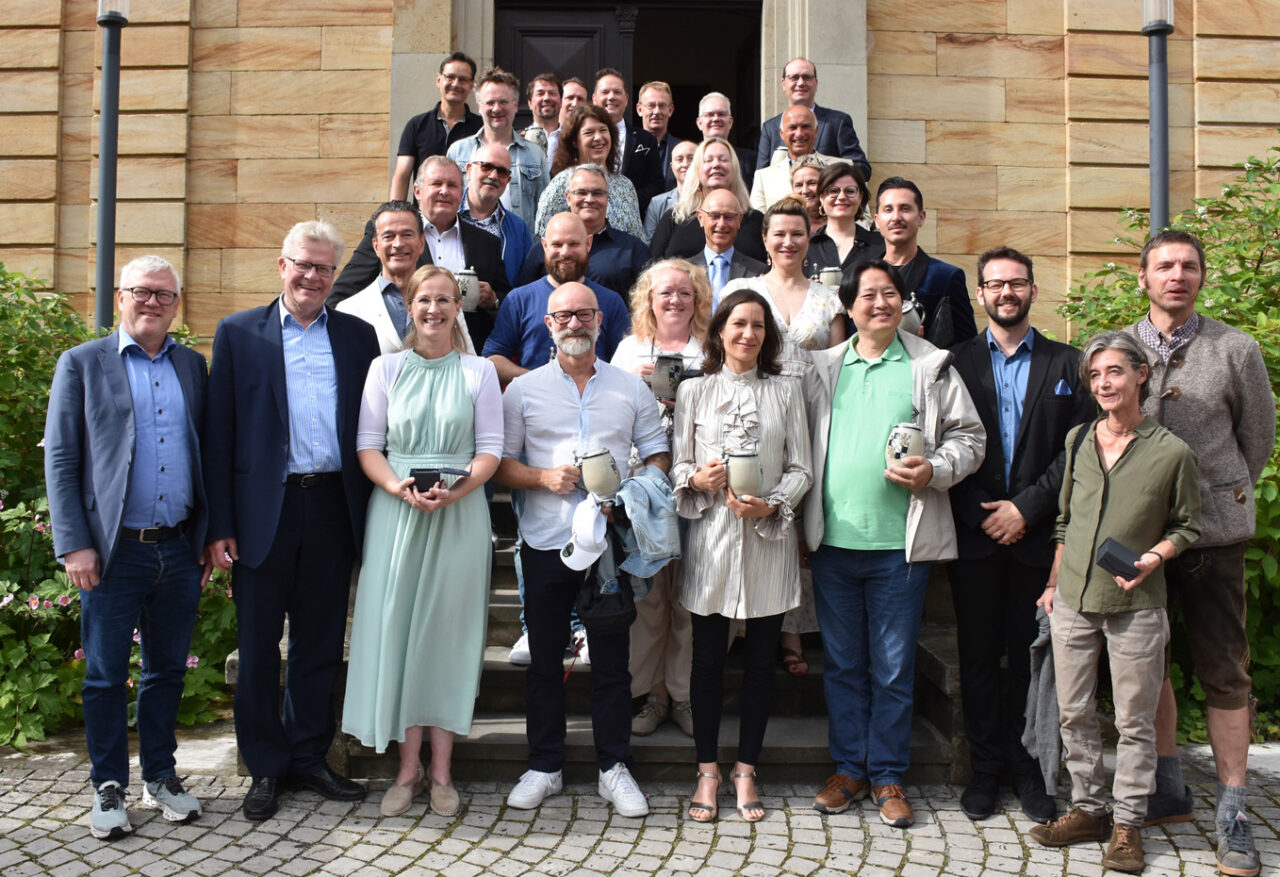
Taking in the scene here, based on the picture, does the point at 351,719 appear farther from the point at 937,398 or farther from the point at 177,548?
the point at 937,398

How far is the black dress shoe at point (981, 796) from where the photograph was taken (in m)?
4.05

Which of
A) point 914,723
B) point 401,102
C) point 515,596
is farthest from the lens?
point 401,102

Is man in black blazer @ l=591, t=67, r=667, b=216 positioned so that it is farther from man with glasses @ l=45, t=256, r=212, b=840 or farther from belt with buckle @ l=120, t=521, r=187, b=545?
belt with buckle @ l=120, t=521, r=187, b=545

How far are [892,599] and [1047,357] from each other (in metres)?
1.10

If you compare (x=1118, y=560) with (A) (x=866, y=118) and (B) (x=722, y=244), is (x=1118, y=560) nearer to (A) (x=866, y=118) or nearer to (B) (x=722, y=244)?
(B) (x=722, y=244)

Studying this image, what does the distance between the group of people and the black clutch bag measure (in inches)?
3.7

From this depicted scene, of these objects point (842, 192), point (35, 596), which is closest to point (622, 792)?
point (842, 192)

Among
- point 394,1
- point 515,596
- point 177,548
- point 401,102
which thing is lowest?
point 515,596

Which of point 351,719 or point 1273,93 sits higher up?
point 1273,93

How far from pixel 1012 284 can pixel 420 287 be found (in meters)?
2.24

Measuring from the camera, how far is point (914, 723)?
186 inches

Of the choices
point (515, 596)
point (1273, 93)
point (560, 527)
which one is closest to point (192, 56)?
point (515, 596)

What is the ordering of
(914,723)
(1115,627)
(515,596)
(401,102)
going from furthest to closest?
(401,102) < (515,596) < (914,723) < (1115,627)

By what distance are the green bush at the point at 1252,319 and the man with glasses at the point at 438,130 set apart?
407cm
